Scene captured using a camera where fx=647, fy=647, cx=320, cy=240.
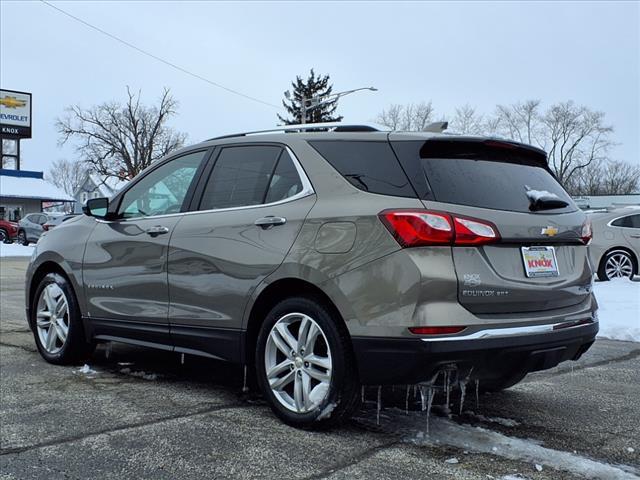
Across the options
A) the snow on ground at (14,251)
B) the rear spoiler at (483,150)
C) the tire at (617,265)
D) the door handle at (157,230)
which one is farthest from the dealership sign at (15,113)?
the rear spoiler at (483,150)

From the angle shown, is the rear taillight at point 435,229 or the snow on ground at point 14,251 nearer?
the rear taillight at point 435,229

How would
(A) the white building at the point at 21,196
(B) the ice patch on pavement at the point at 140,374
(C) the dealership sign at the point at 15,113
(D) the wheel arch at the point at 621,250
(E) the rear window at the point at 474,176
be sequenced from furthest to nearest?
(C) the dealership sign at the point at 15,113 < (A) the white building at the point at 21,196 < (D) the wheel arch at the point at 621,250 < (B) the ice patch on pavement at the point at 140,374 < (E) the rear window at the point at 474,176

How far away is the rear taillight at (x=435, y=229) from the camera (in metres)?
3.21

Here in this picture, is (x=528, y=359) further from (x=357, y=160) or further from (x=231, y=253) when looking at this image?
(x=231, y=253)

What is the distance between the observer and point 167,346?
447 centimetres

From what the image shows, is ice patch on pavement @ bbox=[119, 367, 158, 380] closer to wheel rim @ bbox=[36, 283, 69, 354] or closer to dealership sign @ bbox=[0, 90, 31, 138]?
wheel rim @ bbox=[36, 283, 69, 354]

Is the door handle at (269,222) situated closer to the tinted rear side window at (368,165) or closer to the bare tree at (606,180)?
the tinted rear side window at (368,165)

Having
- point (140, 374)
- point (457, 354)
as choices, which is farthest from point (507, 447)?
point (140, 374)

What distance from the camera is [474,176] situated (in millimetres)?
3555

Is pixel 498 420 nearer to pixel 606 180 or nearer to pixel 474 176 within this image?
pixel 474 176

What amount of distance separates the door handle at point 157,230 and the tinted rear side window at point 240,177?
0.33 metres

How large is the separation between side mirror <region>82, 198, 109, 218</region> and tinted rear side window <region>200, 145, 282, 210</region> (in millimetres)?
1138

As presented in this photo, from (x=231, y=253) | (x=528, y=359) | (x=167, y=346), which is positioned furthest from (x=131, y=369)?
(x=528, y=359)

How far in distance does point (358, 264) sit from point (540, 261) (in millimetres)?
1008
